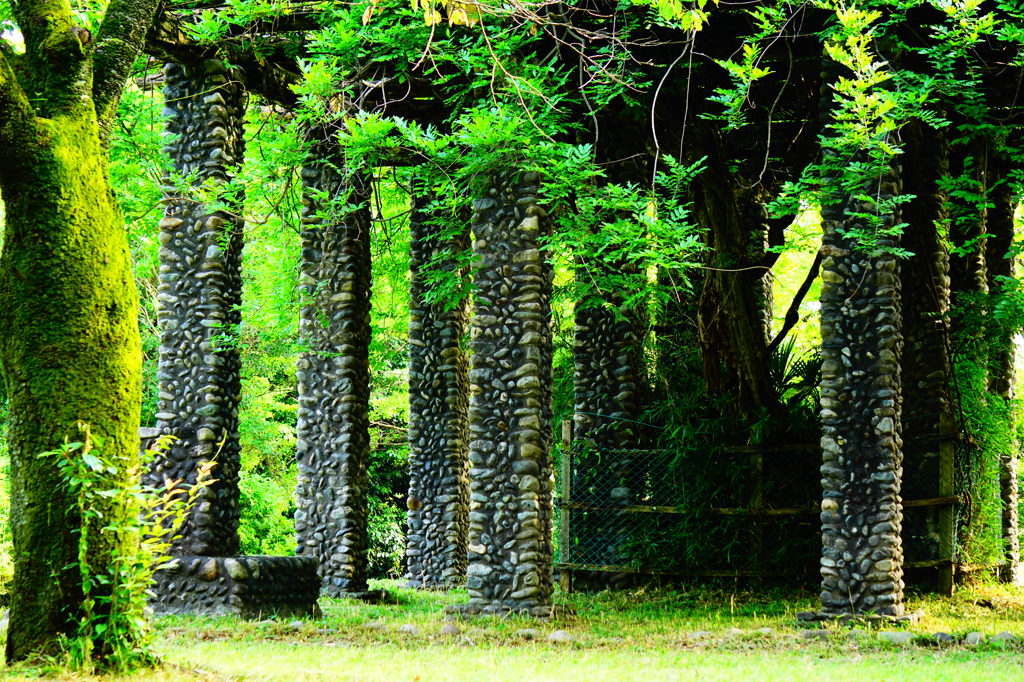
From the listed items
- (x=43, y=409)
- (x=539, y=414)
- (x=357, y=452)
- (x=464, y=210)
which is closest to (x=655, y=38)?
(x=464, y=210)

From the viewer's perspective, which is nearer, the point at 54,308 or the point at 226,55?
the point at 54,308

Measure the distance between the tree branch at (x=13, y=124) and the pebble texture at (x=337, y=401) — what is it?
20.7ft

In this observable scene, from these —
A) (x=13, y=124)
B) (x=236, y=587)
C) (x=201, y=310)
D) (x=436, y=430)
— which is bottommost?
(x=236, y=587)

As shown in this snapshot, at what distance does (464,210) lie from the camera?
11.2 m

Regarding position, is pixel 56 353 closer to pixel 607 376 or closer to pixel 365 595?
pixel 365 595

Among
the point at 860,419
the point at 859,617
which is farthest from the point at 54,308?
the point at 859,617

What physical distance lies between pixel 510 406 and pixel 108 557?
16.0 feet

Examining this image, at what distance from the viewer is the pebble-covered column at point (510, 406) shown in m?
8.95

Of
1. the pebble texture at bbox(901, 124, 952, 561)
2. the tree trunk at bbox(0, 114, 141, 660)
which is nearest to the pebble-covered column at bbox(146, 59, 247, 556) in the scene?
the tree trunk at bbox(0, 114, 141, 660)

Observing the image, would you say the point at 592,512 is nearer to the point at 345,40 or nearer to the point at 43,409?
the point at 345,40

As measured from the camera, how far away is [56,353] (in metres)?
4.84

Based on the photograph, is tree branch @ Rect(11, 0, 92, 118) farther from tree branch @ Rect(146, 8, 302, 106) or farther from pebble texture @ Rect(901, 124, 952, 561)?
pebble texture @ Rect(901, 124, 952, 561)

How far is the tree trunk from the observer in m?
4.69

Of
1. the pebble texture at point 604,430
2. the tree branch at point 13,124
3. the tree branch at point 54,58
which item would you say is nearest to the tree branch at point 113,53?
the tree branch at point 54,58
